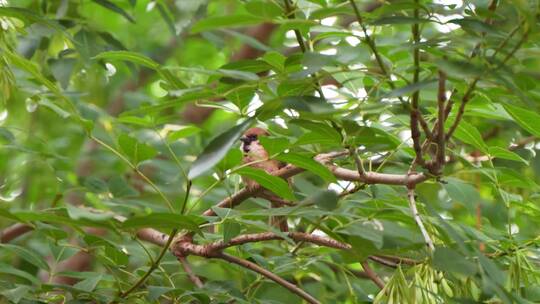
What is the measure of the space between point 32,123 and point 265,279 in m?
1.19

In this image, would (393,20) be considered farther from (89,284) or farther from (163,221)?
(89,284)

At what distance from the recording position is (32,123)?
241 cm

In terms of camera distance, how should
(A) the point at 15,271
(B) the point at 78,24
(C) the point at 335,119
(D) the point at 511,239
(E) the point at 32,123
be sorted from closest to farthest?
(C) the point at 335,119, (D) the point at 511,239, (A) the point at 15,271, (B) the point at 78,24, (E) the point at 32,123

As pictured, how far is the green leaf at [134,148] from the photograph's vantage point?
1.36 metres

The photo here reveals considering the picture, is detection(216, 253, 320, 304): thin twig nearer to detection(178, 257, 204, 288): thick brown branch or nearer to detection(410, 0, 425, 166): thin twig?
detection(178, 257, 204, 288): thick brown branch

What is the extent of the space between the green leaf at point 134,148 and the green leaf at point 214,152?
0.40 m

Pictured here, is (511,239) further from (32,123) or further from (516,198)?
(32,123)

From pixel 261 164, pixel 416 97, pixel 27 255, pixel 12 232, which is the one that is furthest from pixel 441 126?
pixel 12 232

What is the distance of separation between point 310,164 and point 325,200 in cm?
20

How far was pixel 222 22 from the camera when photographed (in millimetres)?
936

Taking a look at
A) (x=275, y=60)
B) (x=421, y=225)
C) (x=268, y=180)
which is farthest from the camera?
(x=268, y=180)

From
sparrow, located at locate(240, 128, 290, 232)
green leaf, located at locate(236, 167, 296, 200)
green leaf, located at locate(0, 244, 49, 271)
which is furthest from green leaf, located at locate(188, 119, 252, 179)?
green leaf, located at locate(0, 244, 49, 271)

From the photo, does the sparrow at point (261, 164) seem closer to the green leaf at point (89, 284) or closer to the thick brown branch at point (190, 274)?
the thick brown branch at point (190, 274)

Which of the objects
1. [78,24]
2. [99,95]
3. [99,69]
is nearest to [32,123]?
[99,95]
